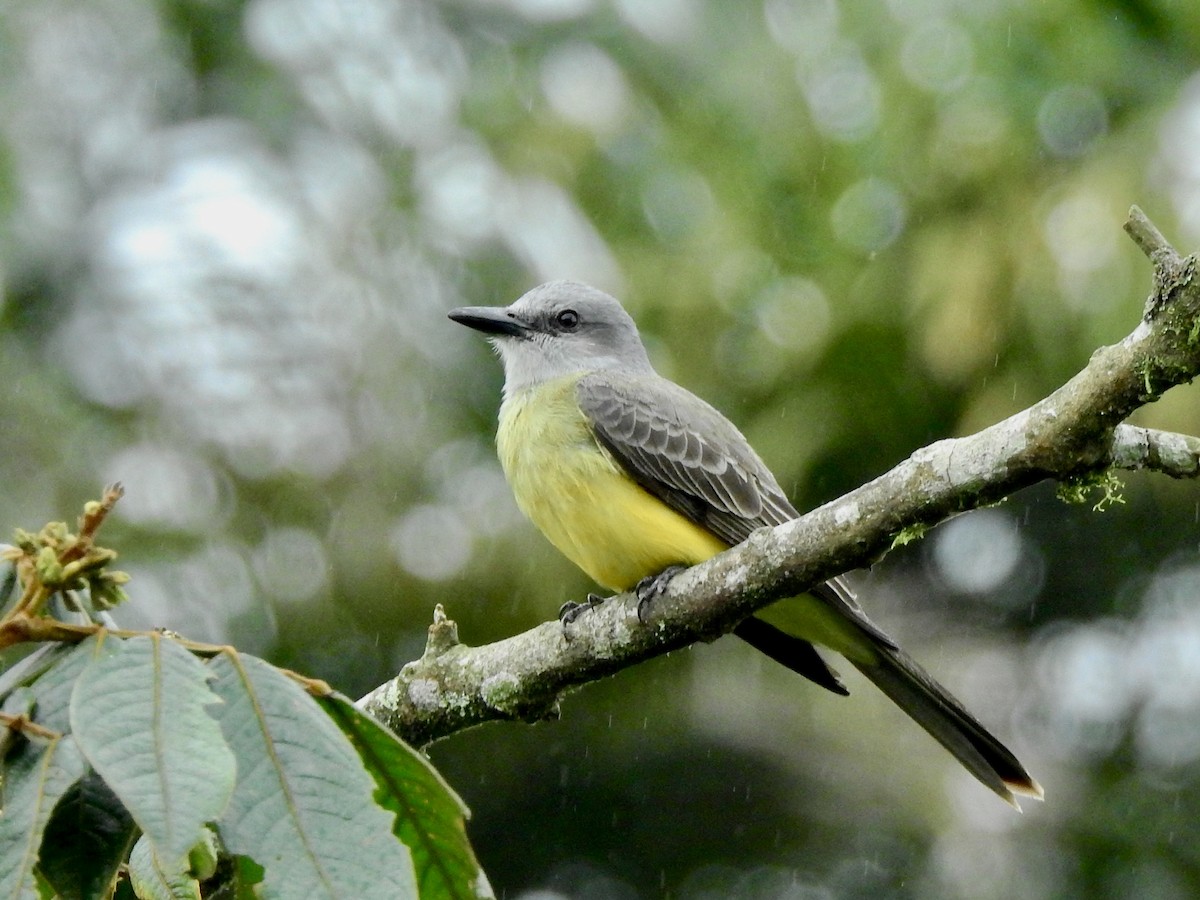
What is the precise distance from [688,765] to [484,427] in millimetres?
2257

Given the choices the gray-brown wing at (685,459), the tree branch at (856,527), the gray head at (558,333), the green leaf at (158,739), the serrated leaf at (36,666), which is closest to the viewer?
the green leaf at (158,739)

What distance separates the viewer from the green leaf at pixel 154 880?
1.84 metres

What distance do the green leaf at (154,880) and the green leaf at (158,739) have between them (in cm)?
9

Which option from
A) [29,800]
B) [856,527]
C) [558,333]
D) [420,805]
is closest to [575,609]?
[856,527]

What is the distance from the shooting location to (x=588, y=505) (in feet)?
16.1

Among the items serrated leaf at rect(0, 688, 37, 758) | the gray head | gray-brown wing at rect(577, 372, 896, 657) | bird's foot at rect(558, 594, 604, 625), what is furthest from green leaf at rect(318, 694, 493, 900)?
the gray head

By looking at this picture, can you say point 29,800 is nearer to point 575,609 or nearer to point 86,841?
point 86,841

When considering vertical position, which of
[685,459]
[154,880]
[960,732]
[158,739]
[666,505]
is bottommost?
[154,880]

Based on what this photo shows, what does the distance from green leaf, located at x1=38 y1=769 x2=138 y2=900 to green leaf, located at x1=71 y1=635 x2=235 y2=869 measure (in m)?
0.17

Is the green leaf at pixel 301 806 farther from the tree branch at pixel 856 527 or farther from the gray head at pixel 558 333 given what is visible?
the gray head at pixel 558 333

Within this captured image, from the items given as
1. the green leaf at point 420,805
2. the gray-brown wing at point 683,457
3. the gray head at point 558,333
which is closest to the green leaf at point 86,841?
the green leaf at point 420,805

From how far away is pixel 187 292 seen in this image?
897cm

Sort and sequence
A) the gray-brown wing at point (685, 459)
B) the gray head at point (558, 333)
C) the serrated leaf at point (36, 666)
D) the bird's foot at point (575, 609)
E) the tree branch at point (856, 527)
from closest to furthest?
the serrated leaf at point (36, 666) < the tree branch at point (856, 527) < the bird's foot at point (575, 609) < the gray-brown wing at point (685, 459) < the gray head at point (558, 333)

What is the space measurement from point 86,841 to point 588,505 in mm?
3165
